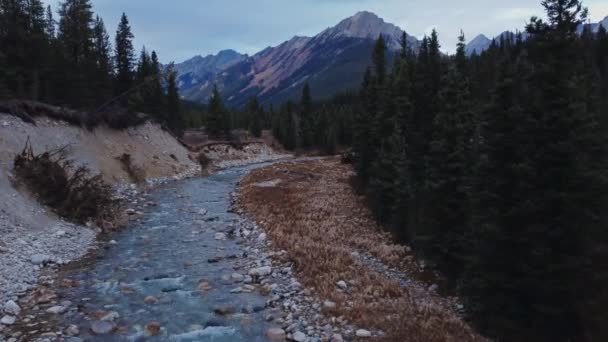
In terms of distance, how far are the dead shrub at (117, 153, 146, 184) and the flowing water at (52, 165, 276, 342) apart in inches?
495

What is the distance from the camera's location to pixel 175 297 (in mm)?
12656

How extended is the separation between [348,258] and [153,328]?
24.3 ft

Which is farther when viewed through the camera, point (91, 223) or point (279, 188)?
point (279, 188)

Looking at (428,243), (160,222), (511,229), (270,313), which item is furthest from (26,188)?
(511,229)

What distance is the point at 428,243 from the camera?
14852 millimetres

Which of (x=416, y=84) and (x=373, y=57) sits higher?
(x=373, y=57)

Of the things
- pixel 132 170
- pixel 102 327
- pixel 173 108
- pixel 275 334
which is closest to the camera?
pixel 275 334

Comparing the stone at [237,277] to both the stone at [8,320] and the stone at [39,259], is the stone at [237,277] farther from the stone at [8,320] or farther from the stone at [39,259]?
the stone at [39,259]

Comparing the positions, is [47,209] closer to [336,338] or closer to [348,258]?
[348,258]

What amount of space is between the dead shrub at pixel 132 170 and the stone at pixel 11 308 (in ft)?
78.0

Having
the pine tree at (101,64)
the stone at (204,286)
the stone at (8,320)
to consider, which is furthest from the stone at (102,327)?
the pine tree at (101,64)

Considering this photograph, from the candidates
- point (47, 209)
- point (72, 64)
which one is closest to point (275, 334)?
point (47, 209)

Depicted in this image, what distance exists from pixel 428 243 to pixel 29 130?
2463 cm

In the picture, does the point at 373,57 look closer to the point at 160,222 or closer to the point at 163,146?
the point at 163,146
